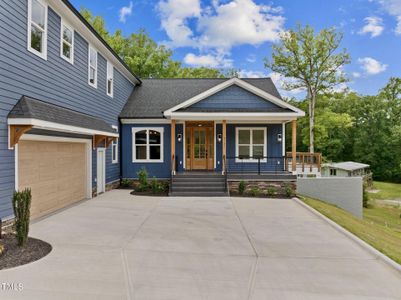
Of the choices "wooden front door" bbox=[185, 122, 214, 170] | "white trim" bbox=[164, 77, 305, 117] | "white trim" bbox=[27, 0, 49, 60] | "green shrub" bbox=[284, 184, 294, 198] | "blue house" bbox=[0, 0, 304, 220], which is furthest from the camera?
"wooden front door" bbox=[185, 122, 214, 170]

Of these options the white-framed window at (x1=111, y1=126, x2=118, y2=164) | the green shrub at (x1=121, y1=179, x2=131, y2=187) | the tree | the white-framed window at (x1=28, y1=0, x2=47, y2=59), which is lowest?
the green shrub at (x1=121, y1=179, x2=131, y2=187)

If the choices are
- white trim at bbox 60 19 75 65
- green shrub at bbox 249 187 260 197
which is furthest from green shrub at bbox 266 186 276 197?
white trim at bbox 60 19 75 65

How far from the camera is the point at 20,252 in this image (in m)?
5.19

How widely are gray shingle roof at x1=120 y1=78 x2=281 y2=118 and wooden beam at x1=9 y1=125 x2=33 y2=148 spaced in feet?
26.6

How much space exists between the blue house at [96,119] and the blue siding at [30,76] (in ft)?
0.09

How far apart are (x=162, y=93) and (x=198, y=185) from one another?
283 inches

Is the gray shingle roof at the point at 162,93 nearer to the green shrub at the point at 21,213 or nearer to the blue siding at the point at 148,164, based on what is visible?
the blue siding at the point at 148,164

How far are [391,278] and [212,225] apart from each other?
413 cm

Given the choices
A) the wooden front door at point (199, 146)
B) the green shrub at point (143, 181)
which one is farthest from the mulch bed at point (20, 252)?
the wooden front door at point (199, 146)

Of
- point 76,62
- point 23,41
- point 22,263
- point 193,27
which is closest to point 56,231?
point 22,263

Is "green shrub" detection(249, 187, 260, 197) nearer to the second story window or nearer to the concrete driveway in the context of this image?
the concrete driveway

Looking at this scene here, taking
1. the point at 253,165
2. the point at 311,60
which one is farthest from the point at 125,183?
the point at 311,60

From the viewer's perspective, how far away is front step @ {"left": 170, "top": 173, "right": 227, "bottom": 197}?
12.0 metres

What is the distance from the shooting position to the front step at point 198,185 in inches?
474
